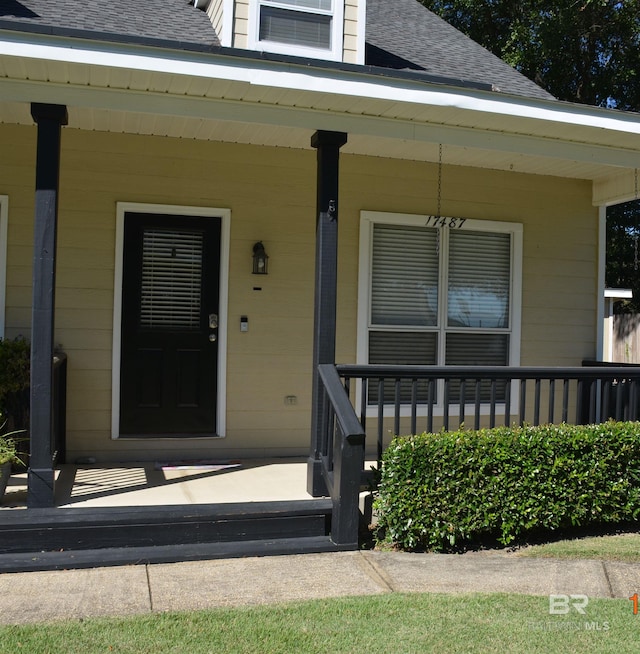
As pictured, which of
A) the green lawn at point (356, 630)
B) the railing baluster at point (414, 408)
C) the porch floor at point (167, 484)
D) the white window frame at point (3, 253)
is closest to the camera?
the green lawn at point (356, 630)

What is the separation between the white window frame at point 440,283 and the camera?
253 inches

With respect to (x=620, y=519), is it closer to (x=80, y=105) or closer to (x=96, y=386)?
(x=96, y=386)

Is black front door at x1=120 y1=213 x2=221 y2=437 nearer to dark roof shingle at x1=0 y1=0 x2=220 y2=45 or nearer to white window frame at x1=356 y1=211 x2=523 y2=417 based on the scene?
white window frame at x1=356 y1=211 x2=523 y2=417

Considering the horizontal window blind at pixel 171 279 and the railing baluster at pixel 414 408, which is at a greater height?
the horizontal window blind at pixel 171 279

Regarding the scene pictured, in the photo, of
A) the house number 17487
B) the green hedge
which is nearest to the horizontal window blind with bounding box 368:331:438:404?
the house number 17487

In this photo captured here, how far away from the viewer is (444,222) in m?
6.68

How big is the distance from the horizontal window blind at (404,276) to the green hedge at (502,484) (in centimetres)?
202

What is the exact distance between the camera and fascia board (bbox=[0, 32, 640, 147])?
4031 millimetres

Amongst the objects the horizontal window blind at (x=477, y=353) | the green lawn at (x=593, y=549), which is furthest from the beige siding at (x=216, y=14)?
the green lawn at (x=593, y=549)

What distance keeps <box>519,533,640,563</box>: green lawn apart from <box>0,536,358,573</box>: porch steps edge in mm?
1179

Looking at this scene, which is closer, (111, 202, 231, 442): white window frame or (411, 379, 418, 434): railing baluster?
(411, 379, 418, 434): railing baluster

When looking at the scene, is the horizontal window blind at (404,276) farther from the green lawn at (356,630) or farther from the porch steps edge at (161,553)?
the green lawn at (356,630)

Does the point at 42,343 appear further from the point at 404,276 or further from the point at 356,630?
the point at 404,276

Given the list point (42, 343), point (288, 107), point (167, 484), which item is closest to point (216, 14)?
point (288, 107)
